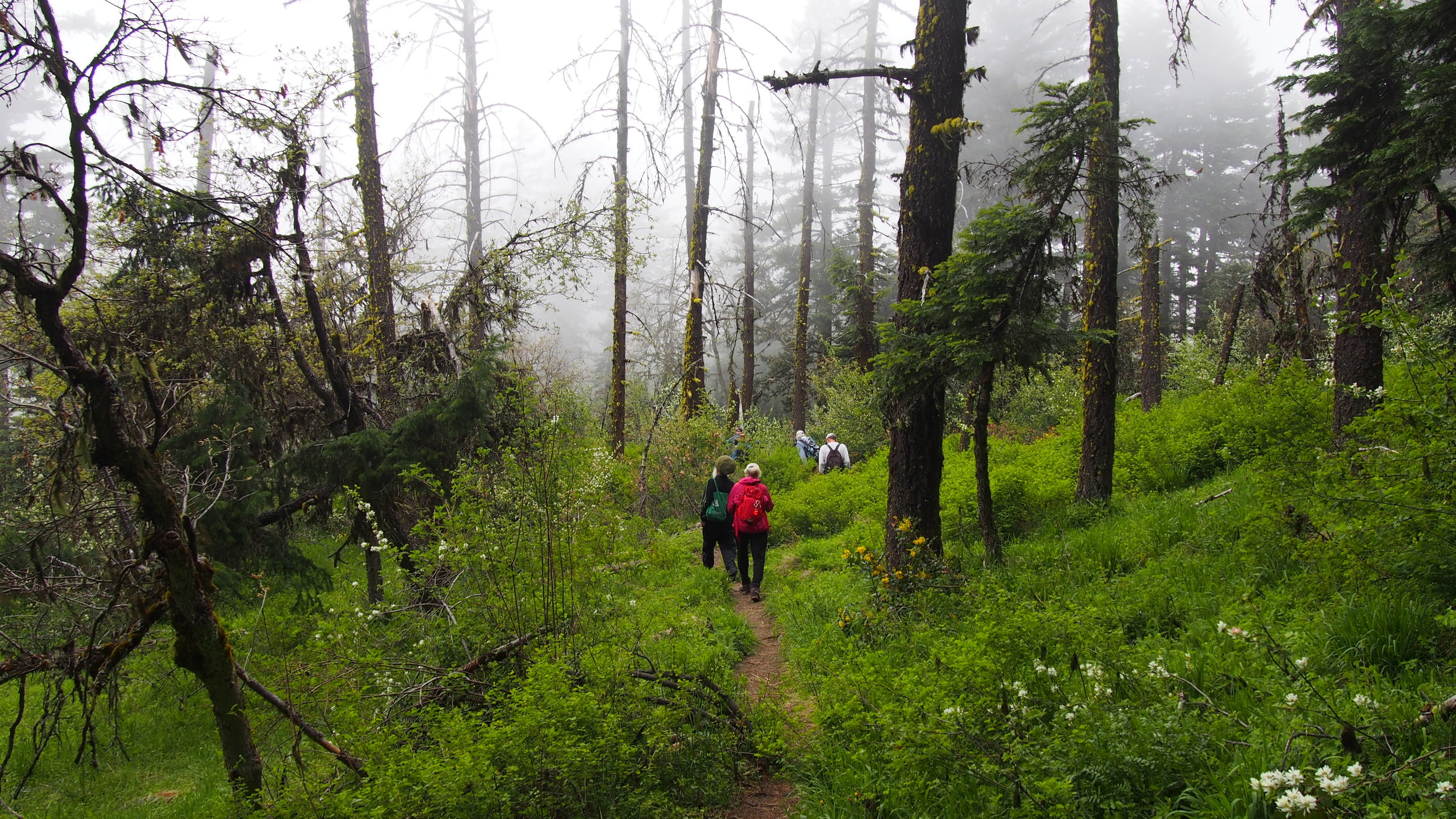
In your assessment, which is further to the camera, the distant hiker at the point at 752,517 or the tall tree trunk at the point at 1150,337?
Answer: the tall tree trunk at the point at 1150,337

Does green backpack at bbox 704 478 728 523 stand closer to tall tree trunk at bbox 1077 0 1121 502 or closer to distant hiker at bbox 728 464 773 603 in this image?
distant hiker at bbox 728 464 773 603

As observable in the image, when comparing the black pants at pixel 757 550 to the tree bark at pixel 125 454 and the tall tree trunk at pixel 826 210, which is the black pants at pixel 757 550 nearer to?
the tree bark at pixel 125 454

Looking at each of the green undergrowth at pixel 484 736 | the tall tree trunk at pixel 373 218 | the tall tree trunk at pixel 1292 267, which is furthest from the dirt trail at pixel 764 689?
the tall tree trunk at pixel 1292 267

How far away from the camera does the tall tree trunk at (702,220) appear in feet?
46.3

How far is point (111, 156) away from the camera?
10.9ft

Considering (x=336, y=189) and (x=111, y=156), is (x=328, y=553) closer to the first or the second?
(x=336, y=189)

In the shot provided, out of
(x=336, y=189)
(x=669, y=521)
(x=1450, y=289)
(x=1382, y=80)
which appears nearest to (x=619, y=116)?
(x=336, y=189)

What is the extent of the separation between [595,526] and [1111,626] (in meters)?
3.64

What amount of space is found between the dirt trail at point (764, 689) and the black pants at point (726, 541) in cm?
36

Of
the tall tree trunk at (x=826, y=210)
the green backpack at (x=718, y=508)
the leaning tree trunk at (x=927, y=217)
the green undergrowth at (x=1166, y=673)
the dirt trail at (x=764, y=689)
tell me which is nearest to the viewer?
the green undergrowth at (x=1166, y=673)

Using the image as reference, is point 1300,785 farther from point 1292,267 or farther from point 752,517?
point 1292,267

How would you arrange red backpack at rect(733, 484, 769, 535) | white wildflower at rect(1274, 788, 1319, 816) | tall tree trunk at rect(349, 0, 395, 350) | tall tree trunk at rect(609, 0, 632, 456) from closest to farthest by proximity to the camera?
white wildflower at rect(1274, 788, 1319, 816)
red backpack at rect(733, 484, 769, 535)
tall tree trunk at rect(349, 0, 395, 350)
tall tree trunk at rect(609, 0, 632, 456)

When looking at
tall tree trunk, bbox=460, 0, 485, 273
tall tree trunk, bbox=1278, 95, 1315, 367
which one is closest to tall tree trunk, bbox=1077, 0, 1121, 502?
tall tree trunk, bbox=1278, 95, 1315, 367

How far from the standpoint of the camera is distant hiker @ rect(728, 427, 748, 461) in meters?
13.8
